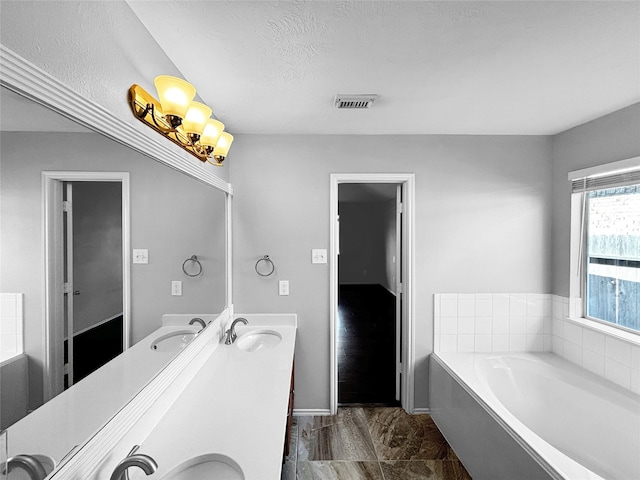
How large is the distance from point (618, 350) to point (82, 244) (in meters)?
3.19

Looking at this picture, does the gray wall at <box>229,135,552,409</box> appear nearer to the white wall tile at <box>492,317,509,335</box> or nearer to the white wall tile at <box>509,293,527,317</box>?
the white wall tile at <box>509,293,527,317</box>

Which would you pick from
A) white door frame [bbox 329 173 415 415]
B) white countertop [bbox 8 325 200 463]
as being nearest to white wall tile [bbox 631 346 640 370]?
white door frame [bbox 329 173 415 415]

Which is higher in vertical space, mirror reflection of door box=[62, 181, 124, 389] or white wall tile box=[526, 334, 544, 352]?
mirror reflection of door box=[62, 181, 124, 389]

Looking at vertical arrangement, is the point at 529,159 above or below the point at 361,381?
above

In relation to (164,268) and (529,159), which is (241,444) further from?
(529,159)

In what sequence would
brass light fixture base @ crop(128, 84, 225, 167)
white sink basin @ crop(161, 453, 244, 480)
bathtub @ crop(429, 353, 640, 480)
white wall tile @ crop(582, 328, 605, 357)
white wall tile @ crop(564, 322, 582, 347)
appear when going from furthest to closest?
1. white wall tile @ crop(564, 322, 582, 347)
2. white wall tile @ crop(582, 328, 605, 357)
3. bathtub @ crop(429, 353, 640, 480)
4. brass light fixture base @ crop(128, 84, 225, 167)
5. white sink basin @ crop(161, 453, 244, 480)

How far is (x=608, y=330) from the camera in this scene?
254 cm

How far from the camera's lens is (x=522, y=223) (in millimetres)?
3020

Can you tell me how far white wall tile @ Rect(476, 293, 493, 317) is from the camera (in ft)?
9.87

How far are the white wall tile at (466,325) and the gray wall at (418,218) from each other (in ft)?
0.81

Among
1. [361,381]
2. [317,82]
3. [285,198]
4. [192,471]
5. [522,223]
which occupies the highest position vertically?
[317,82]

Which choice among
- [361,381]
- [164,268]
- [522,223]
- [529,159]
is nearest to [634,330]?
[522,223]

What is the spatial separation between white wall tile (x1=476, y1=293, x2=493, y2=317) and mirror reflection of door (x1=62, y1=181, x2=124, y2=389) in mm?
2756

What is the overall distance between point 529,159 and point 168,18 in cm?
292
